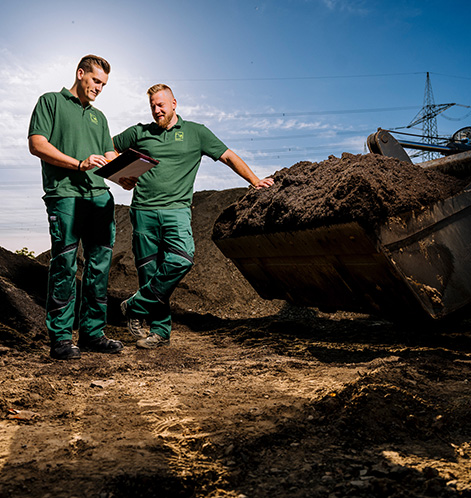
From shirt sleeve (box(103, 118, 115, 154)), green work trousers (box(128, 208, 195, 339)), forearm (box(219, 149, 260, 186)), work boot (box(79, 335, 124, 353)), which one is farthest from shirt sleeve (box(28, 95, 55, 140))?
work boot (box(79, 335, 124, 353))

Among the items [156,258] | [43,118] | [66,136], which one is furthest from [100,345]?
[43,118]

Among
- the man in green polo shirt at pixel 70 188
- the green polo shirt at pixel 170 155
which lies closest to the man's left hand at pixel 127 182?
the man in green polo shirt at pixel 70 188

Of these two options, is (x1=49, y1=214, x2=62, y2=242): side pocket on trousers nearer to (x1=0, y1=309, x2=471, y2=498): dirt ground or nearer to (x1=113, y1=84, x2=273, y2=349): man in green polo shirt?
(x1=113, y1=84, x2=273, y2=349): man in green polo shirt

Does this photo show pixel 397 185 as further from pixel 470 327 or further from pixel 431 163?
pixel 470 327

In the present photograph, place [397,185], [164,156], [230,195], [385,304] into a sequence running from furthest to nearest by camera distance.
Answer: [230,195] < [164,156] < [385,304] < [397,185]

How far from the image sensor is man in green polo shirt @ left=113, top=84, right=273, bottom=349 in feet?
12.8

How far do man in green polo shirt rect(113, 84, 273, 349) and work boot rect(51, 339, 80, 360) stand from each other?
616mm

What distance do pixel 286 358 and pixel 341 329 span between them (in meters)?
1.46

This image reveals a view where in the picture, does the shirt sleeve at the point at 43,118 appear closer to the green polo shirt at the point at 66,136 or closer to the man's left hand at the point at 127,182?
the green polo shirt at the point at 66,136

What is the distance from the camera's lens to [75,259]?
137 inches

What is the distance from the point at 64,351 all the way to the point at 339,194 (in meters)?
2.29

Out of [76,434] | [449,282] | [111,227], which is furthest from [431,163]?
[76,434]

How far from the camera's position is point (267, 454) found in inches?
69.6

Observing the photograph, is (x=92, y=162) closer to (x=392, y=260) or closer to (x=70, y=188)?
(x=70, y=188)
